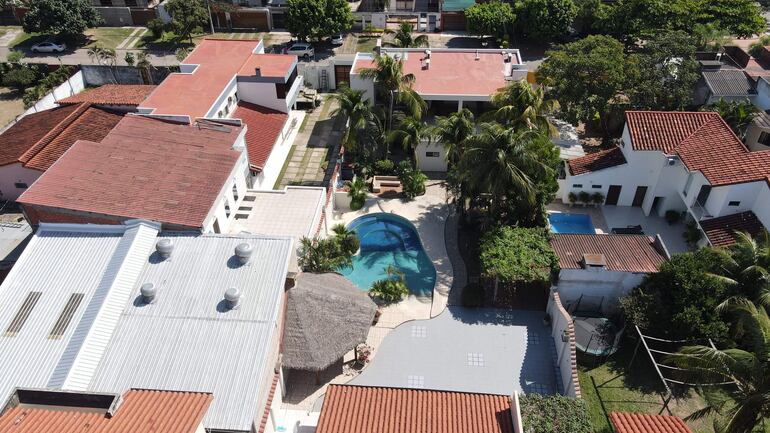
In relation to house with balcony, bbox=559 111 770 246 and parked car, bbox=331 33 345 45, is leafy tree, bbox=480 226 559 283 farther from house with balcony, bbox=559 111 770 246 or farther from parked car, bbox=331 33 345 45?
parked car, bbox=331 33 345 45

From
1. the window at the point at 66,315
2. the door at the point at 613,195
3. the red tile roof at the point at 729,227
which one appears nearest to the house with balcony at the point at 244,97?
the window at the point at 66,315

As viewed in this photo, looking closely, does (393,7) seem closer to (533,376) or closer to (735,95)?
(735,95)

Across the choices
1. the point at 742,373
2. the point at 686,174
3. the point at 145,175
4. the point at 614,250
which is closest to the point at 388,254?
the point at 614,250

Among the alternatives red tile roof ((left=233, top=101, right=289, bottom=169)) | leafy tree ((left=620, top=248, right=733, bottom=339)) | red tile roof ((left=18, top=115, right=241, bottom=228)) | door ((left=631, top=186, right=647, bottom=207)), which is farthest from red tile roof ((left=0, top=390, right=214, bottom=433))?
door ((left=631, top=186, right=647, bottom=207))

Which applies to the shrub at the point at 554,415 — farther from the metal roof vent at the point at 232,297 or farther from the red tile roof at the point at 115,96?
the red tile roof at the point at 115,96

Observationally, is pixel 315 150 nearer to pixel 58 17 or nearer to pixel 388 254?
pixel 388 254

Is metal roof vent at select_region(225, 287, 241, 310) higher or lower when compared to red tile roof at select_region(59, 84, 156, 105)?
higher
